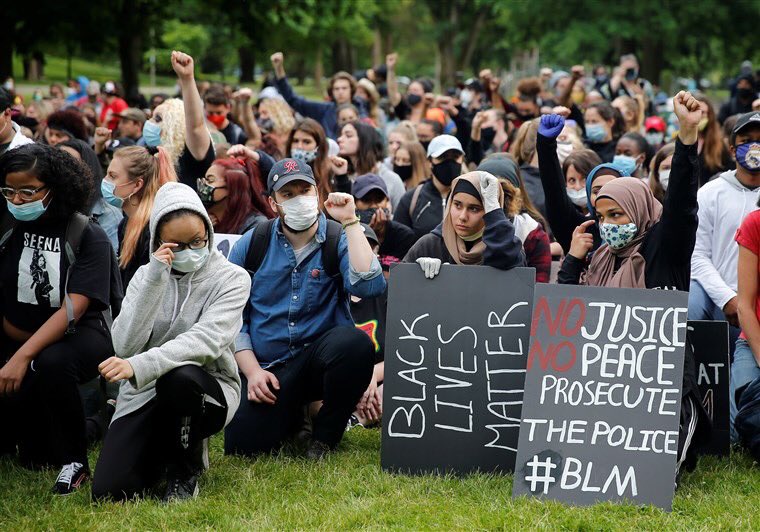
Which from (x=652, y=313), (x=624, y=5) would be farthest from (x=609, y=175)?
(x=624, y=5)

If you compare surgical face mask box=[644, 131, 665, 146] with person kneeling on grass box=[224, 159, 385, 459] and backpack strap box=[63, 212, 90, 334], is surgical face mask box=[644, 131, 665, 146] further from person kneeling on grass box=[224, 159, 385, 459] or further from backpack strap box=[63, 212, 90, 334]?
backpack strap box=[63, 212, 90, 334]

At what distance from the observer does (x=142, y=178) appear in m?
7.23

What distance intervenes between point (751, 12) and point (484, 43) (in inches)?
1004

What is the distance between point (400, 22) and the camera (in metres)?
70.9

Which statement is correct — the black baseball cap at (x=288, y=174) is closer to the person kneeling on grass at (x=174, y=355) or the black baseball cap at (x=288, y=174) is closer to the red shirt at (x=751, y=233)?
the person kneeling on grass at (x=174, y=355)

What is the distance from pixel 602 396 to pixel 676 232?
3.28 feet

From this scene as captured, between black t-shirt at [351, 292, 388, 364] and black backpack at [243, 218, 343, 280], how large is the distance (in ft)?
3.23

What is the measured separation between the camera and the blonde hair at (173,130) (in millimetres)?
9125

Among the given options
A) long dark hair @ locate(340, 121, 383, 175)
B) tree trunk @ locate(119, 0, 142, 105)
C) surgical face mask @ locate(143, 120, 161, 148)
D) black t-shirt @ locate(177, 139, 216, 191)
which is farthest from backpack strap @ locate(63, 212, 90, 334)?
tree trunk @ locate(119, 0, 142, 105)

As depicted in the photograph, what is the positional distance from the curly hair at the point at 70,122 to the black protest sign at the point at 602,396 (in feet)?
21.7

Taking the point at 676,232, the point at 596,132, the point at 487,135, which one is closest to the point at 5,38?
the point at 487,135

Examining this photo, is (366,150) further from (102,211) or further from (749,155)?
(749,155)

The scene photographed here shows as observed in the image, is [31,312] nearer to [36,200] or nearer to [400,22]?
[36,200]

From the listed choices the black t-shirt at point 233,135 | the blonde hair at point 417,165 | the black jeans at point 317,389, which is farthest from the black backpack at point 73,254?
the black t-shirt at point 233,135
